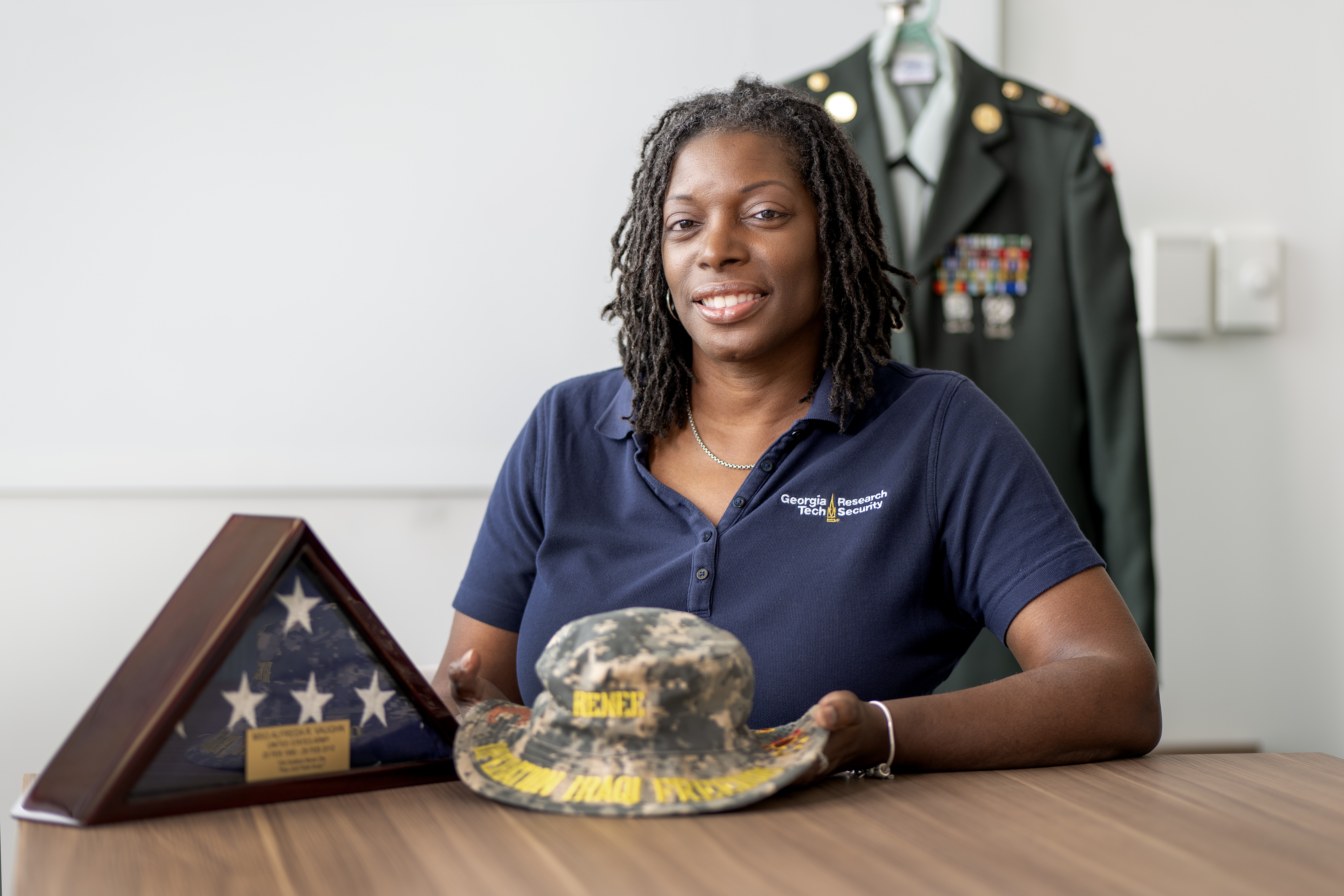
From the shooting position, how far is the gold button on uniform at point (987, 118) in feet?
6.14

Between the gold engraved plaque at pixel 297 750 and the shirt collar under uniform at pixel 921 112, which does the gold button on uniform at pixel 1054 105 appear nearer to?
the shirt collar under uniform at pixel 921 112

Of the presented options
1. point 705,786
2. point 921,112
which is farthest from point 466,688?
point 921,112

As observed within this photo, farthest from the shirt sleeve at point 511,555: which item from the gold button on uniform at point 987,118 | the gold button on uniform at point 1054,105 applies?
the gold button on uniform at point 1054,105

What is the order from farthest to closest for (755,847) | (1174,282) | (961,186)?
(1174,282)
(961,186)
(755,847)

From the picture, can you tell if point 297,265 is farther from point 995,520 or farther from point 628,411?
point 995,520

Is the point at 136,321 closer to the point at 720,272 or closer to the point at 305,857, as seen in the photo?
the point at 720,272

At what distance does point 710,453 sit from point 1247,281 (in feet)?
4.50

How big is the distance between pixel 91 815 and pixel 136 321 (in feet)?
4.19

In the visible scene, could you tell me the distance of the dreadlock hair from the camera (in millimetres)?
1284

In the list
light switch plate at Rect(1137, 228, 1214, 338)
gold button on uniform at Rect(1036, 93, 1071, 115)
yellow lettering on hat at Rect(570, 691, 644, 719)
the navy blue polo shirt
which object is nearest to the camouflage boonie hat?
yellow lettering on hat at Rect(570, 691, 644, 719)

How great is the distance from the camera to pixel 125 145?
1812 mm

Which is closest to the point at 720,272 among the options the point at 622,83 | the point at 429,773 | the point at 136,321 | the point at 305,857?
the point at 429,773

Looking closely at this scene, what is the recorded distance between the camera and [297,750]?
0.82 meters

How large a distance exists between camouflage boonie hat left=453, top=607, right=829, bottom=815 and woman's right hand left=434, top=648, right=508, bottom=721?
14 centimetres
